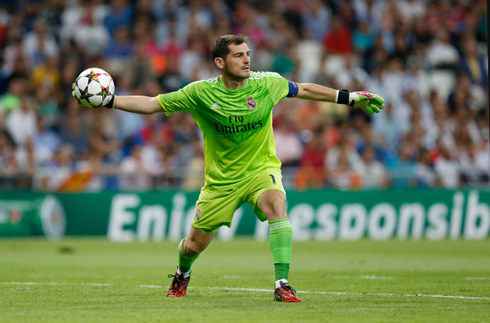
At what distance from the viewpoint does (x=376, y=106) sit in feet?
31.6

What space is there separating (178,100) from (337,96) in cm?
173

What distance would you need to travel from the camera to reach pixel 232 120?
30.1ft

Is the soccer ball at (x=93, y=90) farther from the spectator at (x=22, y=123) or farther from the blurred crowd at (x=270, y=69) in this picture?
the spectator at (x=22, y=123)

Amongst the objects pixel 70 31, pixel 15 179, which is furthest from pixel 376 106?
pixel 70 31

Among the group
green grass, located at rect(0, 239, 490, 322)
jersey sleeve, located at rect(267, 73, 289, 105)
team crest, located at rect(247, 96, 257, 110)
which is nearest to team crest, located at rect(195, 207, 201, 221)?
green grass, located at rect(0, 239, 490, 322)

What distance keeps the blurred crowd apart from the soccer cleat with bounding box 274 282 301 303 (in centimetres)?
1334

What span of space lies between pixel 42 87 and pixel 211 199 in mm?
15611

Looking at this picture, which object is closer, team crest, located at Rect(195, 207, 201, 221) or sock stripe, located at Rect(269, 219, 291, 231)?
sock stripe, located at Rect(269, 219, 291, 231)

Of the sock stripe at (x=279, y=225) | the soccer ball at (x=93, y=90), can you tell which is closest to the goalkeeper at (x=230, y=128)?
the soccer ball at (x=93, y=90)

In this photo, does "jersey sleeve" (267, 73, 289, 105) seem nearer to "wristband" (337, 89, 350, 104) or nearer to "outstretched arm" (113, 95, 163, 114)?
"wristband" (337, 89, 350, 104)

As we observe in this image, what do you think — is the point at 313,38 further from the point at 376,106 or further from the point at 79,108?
the point at 376,106

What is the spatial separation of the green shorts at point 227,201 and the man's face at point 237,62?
1.06 metres

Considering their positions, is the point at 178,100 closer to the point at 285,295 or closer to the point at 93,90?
the point at 93,90

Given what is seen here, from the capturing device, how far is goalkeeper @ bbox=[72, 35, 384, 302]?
30.0 ft
